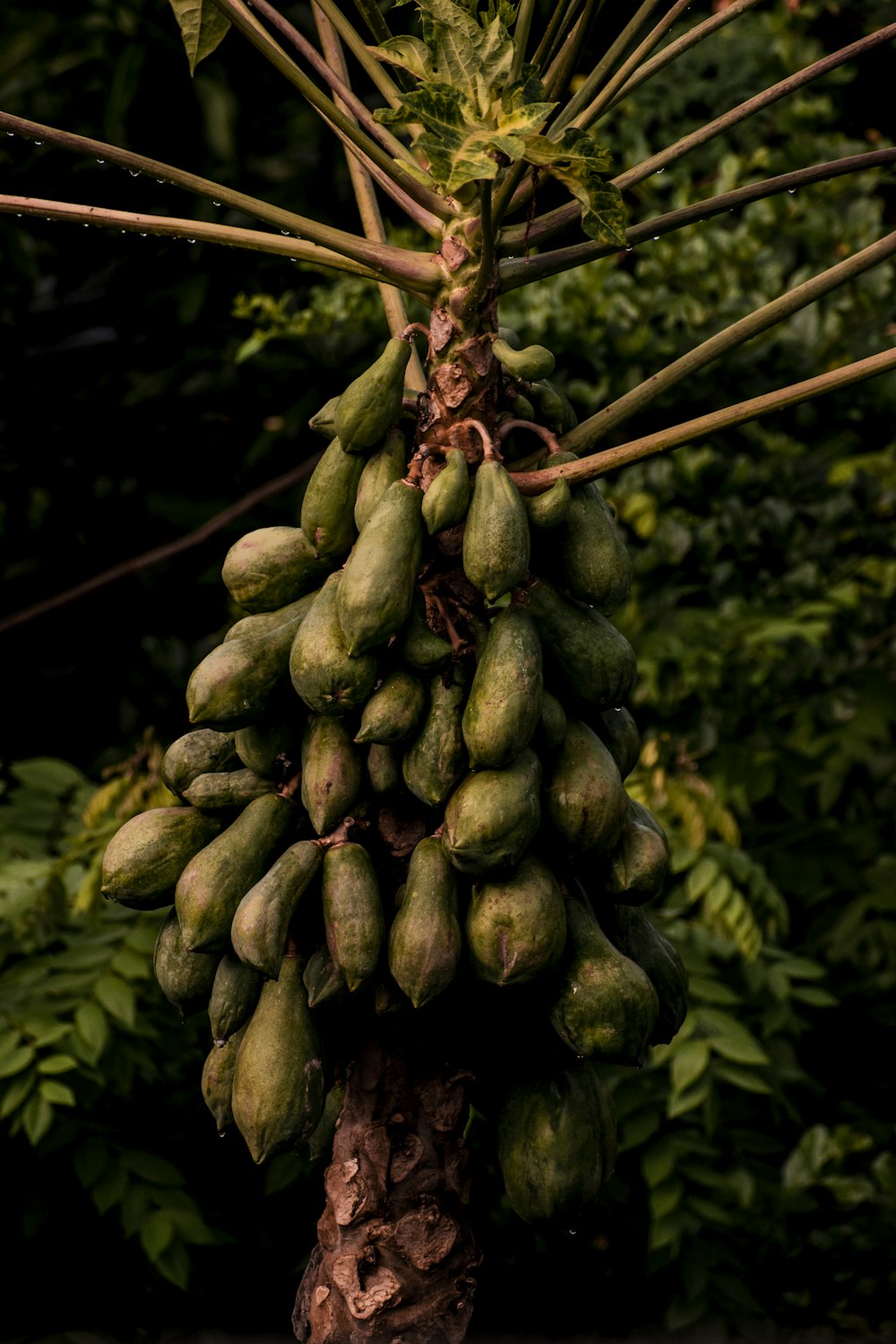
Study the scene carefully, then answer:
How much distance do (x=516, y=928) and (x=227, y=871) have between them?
0.81ft

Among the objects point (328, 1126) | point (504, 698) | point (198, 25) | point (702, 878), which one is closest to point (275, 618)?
point (504, 698)

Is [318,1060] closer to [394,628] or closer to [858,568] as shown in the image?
[394,628]

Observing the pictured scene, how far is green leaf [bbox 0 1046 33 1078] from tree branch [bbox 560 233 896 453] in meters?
1.37

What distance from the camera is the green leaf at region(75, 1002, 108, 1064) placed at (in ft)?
6.76

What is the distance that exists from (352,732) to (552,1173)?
39 centimetres

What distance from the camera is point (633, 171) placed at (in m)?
1.20

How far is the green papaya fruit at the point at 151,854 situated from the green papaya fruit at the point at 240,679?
4.9 inches

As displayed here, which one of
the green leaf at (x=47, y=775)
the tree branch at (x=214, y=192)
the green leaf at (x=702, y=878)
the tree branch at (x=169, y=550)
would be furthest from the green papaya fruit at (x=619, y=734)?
the tree branch at (x=169, y=550)

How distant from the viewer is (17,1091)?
2045 millimetres

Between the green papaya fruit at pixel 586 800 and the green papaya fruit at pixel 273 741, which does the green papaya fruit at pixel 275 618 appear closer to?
the green papaya fruit at pixel 273 741

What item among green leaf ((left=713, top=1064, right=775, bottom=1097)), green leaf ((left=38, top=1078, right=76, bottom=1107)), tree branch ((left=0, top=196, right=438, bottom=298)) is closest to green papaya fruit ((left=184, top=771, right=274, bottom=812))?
tree branch ((left=0, top=196, right=438, bottom=298))

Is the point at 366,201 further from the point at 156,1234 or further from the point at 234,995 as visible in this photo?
the point at 156,1234

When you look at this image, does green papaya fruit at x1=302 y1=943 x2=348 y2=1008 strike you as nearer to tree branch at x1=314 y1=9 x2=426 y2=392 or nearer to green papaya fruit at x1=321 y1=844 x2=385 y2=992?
green papaya fruit at x1=321 y1=844 x2=385 y2=992

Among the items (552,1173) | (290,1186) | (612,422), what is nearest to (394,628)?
(612,422)
